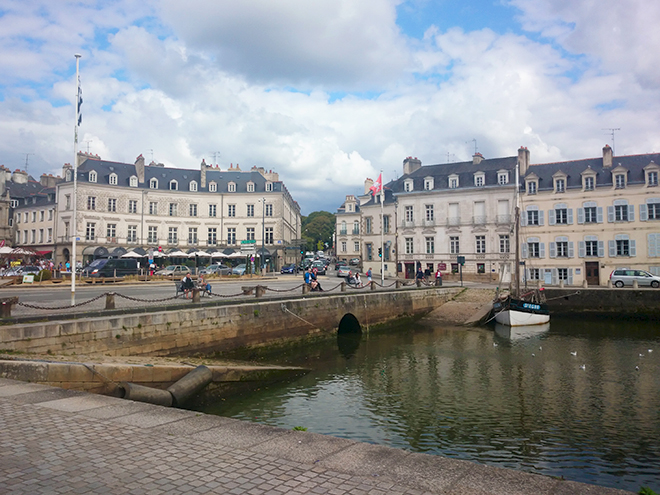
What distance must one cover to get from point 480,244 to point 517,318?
61.4 feet

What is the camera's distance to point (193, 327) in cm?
1568

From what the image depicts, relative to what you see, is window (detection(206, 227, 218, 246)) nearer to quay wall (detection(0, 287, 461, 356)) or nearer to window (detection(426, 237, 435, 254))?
window (detection(426, 237, 435, 254))

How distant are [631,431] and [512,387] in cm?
418

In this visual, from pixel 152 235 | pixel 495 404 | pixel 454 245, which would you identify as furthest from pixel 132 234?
pixel 495 404

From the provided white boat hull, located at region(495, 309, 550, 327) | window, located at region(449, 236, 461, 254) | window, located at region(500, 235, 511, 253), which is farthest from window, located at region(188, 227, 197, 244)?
white boat hull, located at region(495, 309, 550, 327)

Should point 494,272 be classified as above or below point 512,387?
above

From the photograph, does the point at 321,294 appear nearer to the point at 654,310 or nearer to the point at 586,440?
the point at 586,440

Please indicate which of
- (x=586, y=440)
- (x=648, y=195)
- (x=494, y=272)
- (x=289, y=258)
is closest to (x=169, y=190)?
(x=289, y=258)

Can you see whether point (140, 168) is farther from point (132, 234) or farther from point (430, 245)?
point (430, 245)

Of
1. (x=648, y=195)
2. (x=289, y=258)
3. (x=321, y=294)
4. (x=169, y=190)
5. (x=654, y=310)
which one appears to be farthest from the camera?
(x=289, y=258)

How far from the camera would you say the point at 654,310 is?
30.5 meters

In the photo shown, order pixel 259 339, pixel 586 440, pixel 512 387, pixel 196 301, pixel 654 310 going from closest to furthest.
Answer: pixel 586 440 < pixel 512 387 < pixel 196 301 < pixel 259 339 < pixel 654 310

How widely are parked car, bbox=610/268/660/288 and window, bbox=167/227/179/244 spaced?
152ft

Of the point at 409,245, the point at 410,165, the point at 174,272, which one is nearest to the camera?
the point at 174,272
